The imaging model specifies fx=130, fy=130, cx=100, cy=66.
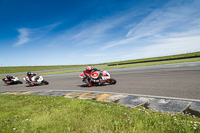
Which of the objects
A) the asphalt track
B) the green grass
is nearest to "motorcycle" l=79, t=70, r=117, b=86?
the asphalt track

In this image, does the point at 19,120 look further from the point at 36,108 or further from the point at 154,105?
the point at 154,105

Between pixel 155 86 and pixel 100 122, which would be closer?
pixel 100 122

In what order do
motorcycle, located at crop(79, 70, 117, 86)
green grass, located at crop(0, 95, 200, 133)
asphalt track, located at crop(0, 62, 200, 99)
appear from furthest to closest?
motorcycle, located at crop(79, 70, 117, 86) → asphalt track, located at crop(0, 62, 200, 99) → green grass, located at crop(0, 95, 200, 133)

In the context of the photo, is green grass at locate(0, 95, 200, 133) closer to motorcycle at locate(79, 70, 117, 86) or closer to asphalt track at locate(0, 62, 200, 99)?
asphalt track at locate(0, 62, 200, 99)

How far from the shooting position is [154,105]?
176 inches

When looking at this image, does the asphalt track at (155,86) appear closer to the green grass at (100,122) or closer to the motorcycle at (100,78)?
the motorcycle at (100,78)

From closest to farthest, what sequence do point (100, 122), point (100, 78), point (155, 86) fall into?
1. point (100, 122)
2. point (155, 86)
3. point (100, 78)

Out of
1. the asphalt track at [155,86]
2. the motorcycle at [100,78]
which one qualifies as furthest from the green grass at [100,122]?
the motorcycle at [100,78]

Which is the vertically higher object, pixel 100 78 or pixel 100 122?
pixel 100 78

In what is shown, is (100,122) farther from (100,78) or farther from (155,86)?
(100,78)

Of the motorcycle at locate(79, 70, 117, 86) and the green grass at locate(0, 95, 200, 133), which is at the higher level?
the motorcycle at locate(79, 70, 117, 86)

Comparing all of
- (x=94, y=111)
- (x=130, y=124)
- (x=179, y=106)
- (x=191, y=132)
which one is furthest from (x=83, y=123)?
(x=179, y=106)

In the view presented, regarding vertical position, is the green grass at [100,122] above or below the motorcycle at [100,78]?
below

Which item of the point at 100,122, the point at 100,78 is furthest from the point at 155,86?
the point at 100,122
